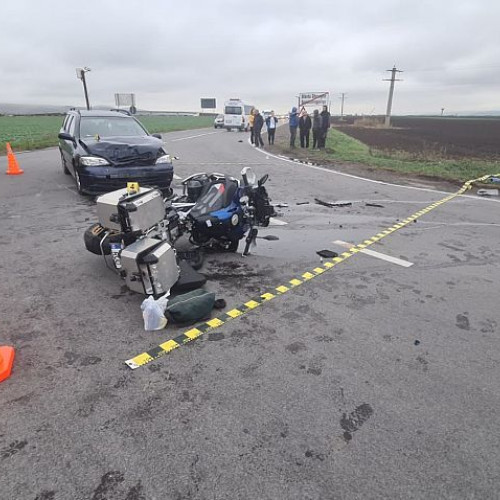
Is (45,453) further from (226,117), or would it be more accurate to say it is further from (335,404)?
(226,117)

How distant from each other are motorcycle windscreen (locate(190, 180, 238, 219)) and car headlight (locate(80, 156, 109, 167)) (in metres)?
3.41

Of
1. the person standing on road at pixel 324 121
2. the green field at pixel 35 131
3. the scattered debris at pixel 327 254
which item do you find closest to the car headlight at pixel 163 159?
the scattered debris at pixel 327 254

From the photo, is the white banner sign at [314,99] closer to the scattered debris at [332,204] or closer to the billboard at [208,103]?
the scattered debris at [332,204]

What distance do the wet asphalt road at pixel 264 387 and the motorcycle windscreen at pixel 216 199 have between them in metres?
0.67

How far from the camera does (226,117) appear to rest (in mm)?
37031

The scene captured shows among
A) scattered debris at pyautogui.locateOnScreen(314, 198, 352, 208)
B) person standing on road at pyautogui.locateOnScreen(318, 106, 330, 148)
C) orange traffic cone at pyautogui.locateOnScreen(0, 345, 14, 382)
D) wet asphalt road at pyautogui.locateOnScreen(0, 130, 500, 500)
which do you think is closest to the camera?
wet asphalt road at pyautogui.locateOnScreen(0, 130, 500, 500)

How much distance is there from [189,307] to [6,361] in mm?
1437

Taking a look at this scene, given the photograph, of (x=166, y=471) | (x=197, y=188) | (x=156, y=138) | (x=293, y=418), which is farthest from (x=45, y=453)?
(x=156, y=138)

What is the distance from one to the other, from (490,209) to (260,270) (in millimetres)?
5896

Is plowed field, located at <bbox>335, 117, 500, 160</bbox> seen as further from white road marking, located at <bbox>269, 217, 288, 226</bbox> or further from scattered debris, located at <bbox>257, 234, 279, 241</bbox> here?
scattered debris, located at <bbox>257, 234, 279, 241</bbox>

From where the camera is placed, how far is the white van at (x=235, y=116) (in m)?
36.8

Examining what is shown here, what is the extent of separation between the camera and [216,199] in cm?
494

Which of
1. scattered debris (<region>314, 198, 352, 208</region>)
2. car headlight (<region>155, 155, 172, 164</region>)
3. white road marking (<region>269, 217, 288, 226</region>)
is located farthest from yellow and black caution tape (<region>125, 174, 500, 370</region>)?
car headlight (<region>155, 155, 172, 164</region>)

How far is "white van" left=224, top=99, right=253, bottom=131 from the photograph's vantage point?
3678 centimetres
